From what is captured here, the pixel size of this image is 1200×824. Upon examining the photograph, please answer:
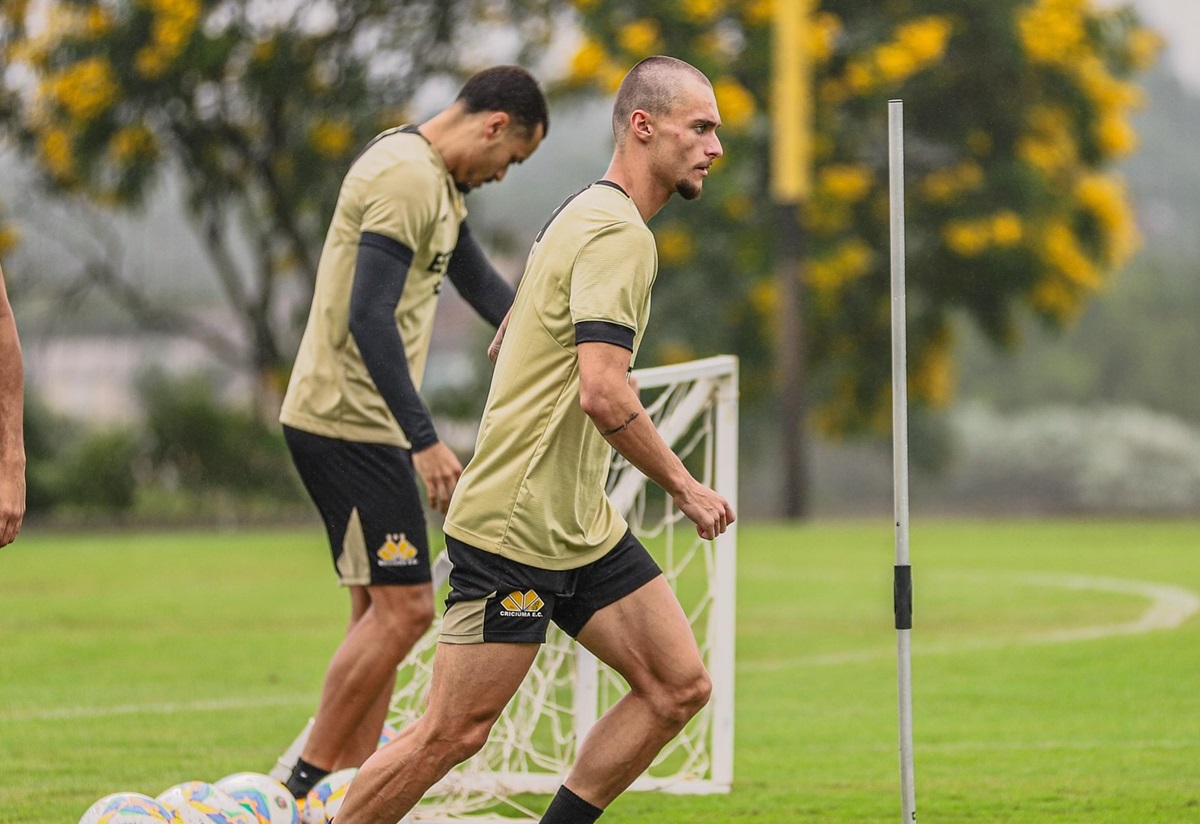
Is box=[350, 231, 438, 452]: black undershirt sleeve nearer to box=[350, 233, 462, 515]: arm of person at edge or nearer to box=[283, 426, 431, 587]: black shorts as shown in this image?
box=[350, 233, 462, 515]: arm of person at edge

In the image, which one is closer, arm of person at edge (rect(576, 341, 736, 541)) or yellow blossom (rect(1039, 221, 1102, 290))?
arm of person at edge (rect(576, 341, 736, 541))

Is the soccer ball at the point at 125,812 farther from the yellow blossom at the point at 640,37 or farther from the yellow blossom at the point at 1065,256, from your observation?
the yellow blossom at the point at 1065,256

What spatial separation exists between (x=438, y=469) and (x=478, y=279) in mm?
1102

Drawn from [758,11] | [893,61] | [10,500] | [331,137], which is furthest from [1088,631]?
[331,137]

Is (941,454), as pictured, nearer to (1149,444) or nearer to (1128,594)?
(1149,444)

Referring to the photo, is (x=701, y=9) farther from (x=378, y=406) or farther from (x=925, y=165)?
(x=378, y=406)

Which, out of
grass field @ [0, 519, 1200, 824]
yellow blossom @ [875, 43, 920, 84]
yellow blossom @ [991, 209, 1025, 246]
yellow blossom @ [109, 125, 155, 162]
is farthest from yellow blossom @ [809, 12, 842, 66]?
yellow blossom @ [109, 125, 155, 162]

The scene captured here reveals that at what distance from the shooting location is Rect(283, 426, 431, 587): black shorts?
17.8 ft

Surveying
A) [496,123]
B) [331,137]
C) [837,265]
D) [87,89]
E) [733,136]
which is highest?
[87,89]

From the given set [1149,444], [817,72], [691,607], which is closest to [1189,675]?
[691,607]

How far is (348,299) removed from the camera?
5.50 m

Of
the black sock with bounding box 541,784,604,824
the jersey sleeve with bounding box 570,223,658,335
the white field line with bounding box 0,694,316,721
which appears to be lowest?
the white field line with bounding box 0,694,316,721

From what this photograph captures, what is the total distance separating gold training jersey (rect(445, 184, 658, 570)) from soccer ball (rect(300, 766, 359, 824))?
1.27m

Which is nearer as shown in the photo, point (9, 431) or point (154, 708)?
point (9, 431)
